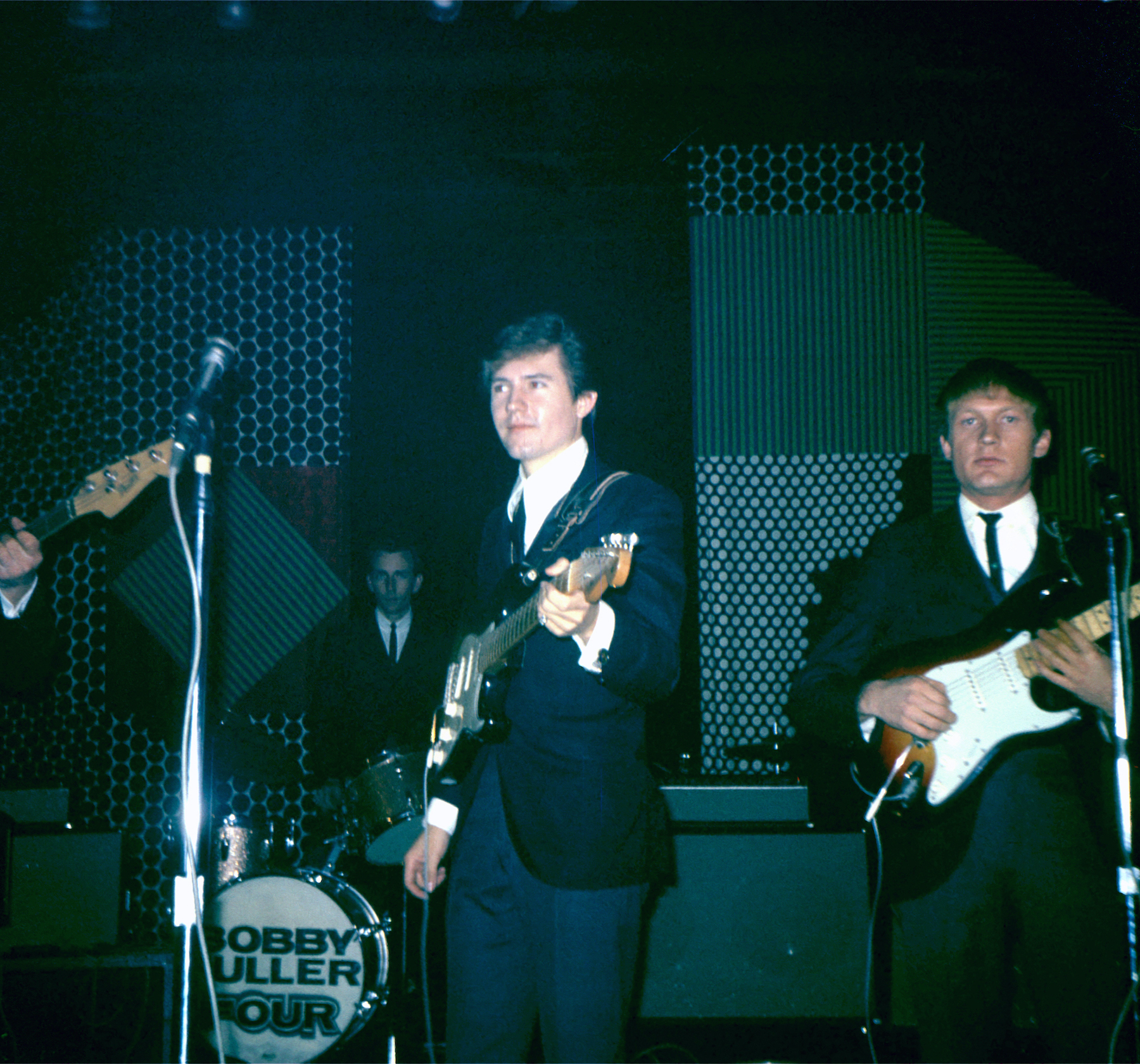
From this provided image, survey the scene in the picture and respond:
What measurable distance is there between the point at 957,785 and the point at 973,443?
0.83 metres

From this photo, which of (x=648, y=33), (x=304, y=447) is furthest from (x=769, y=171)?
(x=304, y=447)

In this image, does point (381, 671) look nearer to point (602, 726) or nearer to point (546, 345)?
point (546, 345)

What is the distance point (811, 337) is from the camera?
433 centimetres

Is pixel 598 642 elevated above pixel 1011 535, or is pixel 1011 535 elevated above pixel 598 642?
pixel 1011 535

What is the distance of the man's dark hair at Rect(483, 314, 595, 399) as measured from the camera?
2104mm

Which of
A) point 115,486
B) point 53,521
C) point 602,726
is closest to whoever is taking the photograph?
point 602,726

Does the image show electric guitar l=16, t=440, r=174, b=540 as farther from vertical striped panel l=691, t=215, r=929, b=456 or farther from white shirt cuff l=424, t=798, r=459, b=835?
vertical striped panel l=691, t=215, r=929, b=456

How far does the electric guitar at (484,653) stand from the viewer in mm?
1653

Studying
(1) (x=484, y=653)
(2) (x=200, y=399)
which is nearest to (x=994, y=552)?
(1) (x=484, y=653)

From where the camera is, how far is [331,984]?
3.21 m

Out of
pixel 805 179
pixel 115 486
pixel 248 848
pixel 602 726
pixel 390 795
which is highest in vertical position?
pixel 805 179

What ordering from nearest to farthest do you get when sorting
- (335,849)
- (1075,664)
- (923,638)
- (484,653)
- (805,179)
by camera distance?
(1075,664) < (484,653) < (923,638) < (335,849) < (805,179)

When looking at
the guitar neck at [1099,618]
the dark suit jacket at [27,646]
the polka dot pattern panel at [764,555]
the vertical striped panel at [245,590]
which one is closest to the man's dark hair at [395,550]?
the vertical striped panel at [245,590]

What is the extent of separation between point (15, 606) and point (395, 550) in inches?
69.1
